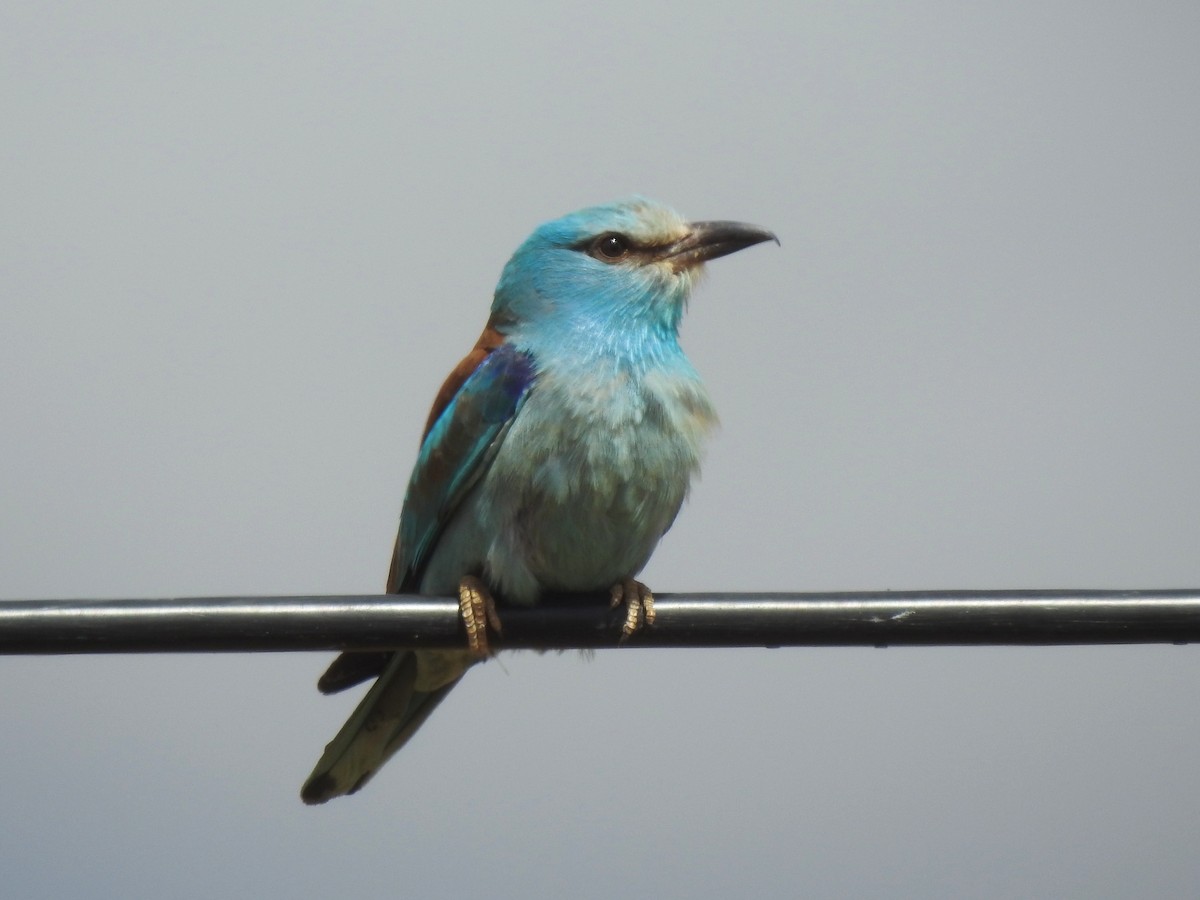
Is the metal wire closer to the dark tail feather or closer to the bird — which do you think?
the bird

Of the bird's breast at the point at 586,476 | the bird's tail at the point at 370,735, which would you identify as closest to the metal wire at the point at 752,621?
the bird's breast at the point at 586,476

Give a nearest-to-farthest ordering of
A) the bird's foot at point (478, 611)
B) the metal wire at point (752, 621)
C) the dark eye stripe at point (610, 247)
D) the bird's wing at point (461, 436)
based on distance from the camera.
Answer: the metal wire at point (752, 621) → the bird's foot at point (478, 611) → the bird's wing at point (461, 436) → the dark eye stripe at point (610, 247)

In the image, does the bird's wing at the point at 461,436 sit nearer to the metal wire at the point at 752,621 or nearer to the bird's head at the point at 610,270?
the bird's head at the point at 610,270

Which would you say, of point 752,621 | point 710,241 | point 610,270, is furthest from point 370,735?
point 752,621

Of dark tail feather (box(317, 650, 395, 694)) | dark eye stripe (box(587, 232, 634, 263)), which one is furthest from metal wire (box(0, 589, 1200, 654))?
dark eye stripe (box(587, 232, 634, 263))

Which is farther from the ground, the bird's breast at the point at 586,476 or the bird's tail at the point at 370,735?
the bird's breast at the point at 586,476

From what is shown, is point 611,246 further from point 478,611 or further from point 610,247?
point 478,611

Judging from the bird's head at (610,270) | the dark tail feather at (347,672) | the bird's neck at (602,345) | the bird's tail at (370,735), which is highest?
the bird's head at (610,270)

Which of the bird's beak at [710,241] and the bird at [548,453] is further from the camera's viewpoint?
the bird's beak at [710,241]
